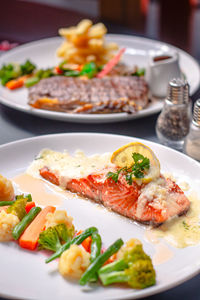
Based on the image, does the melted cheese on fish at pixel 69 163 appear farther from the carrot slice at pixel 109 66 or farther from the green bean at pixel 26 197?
the carrot slice at pixel 109 66

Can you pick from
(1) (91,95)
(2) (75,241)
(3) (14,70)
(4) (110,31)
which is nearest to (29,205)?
(2) (75,241)

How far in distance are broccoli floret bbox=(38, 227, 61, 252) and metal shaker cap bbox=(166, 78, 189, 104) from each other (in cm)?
143

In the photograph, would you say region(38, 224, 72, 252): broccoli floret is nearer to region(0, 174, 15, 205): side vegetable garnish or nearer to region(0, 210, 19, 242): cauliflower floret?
region(0, 210, 19, 242): cauliflower floret

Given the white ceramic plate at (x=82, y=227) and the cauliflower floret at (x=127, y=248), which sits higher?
the cauliflower floret at (x=127, y=248)

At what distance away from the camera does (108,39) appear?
5.20m

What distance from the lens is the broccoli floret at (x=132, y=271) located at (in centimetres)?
190

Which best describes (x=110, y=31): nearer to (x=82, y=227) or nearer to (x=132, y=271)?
(x=82, y=227)

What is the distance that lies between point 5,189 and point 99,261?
32.6 inches

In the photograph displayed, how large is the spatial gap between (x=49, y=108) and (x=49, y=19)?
319 centimetres

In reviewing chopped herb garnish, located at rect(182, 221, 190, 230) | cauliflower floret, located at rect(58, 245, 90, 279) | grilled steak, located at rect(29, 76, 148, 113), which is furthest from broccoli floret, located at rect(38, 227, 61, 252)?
grilled steak, located at rect(29, 76, 148, 113)

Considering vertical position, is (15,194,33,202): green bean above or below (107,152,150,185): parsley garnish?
Answer: below

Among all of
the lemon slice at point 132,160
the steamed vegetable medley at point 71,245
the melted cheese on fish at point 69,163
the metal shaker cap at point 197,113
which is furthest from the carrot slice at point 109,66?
the steamed vegetable medley at point 71,245

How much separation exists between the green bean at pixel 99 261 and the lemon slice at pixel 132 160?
0.48 metres

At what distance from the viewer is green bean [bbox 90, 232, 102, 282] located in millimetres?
1971
